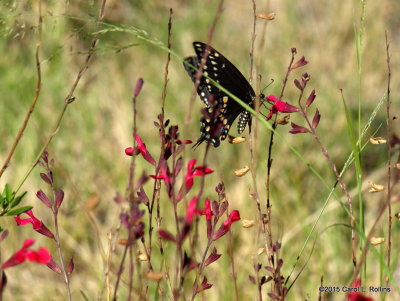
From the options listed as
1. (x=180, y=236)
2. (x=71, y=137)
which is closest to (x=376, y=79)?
(x=71, y=137)

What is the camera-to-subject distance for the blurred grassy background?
3820 millimetres

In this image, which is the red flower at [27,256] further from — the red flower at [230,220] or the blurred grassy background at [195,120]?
the blurred grassy background at [195,120]

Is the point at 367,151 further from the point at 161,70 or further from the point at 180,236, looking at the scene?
the point at 180,236

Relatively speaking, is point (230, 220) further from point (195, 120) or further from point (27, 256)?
point (195, 120)

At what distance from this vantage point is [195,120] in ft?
16.5

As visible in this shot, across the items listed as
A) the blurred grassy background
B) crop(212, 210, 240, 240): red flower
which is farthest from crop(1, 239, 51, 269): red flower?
the blurred grassy background

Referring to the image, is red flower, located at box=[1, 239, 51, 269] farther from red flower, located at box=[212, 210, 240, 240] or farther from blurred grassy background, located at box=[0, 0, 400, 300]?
blurred grassy background, located at box=[0, 0, 400, 300]

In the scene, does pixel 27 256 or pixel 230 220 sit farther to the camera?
pixel 230 220

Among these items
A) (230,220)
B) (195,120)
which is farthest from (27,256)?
(195,120)

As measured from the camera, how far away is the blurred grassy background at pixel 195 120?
12.5 ft

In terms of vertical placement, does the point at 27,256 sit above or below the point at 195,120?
below

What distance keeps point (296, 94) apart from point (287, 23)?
1158 millimetres

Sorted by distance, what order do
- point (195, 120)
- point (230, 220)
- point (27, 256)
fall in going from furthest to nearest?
point (195, 120) → point (230, 220) → point (27, 256)

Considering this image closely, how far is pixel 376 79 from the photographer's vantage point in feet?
18.2
